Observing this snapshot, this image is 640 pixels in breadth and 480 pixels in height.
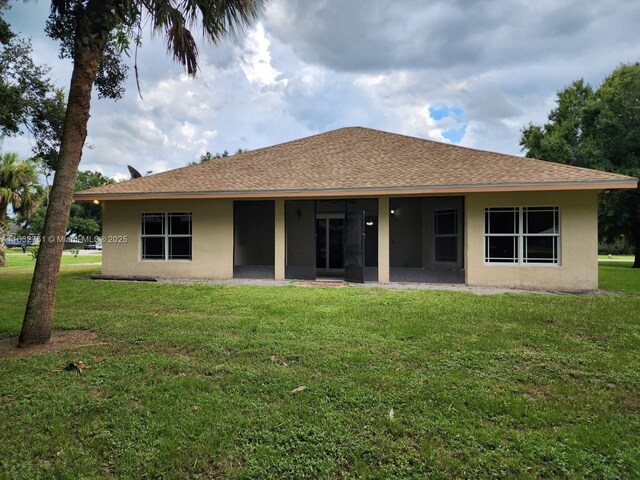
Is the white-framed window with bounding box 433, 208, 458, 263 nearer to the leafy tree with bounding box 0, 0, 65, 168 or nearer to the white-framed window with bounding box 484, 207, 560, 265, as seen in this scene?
the white-framed window with bounding box 484, 207, 560, 265

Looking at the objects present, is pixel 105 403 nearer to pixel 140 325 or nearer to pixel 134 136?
pixel 140 325

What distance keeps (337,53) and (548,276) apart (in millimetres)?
11781

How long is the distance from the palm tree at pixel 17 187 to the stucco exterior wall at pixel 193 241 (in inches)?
431

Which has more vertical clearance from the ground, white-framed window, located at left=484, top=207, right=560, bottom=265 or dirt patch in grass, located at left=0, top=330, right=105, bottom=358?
white-framed window, located at left=484, top=207, right=560, bottom=265

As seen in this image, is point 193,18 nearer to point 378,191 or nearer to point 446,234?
point 378,191

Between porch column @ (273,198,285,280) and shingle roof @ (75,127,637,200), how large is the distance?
76 cm

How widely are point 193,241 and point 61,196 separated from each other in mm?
7243

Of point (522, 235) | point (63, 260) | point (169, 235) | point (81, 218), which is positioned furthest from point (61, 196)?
point (81, 218)

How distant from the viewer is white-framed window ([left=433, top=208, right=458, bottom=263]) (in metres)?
12.5

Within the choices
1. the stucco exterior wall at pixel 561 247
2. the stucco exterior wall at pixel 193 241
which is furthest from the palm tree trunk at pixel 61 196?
the stucco exterior wall at pixel 561 247

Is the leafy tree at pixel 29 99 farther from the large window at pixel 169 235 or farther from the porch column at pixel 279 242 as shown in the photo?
the porch column at pixel 279 242

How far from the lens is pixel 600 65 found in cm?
2141

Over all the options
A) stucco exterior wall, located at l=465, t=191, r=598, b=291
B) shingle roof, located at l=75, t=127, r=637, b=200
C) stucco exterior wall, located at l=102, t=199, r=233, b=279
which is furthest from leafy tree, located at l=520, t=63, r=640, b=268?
stucco exterior wall, located at l=102, t=199, r=233, b=279

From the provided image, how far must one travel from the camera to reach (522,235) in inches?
399
